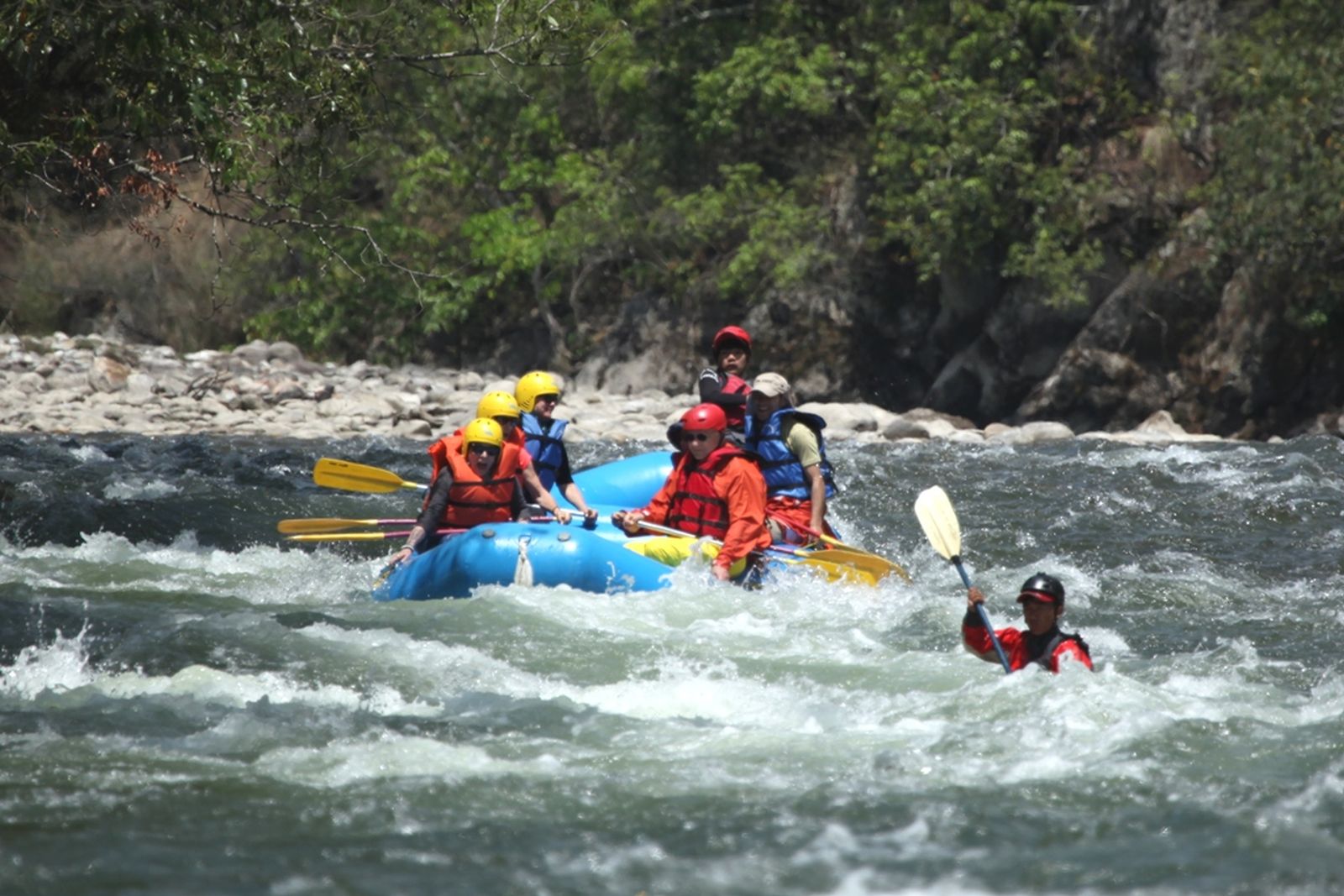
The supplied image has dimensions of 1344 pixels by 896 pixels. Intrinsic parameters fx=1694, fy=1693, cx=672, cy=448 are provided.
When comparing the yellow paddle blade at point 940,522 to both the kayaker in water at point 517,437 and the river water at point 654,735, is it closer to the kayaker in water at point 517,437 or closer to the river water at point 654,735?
the river water at point 654,735

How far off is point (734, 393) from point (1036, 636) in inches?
125

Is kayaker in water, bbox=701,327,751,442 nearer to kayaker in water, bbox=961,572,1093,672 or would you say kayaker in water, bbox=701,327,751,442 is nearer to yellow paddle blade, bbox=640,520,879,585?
yellow paddle blade, bbox=640,520,879,585

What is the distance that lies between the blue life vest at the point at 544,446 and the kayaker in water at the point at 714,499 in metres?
0.84

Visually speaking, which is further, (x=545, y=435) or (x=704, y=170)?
(x=704, y=170)

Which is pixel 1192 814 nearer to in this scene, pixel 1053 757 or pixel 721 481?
pixel 1053 757

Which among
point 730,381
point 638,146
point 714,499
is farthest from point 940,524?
point 638,146

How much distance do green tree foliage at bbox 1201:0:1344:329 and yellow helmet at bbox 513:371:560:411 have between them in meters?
10.5

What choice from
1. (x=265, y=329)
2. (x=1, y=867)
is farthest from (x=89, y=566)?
(x=265, y=329)

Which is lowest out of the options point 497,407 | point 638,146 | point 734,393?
point 497,407

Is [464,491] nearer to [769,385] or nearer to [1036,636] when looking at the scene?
[769,385]

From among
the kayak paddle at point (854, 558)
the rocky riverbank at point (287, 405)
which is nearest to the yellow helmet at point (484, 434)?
the kayak paddle at point (854, 558)

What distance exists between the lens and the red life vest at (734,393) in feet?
28.5

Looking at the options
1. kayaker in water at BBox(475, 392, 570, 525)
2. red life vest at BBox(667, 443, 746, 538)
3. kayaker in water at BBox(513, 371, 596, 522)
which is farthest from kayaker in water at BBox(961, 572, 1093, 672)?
kayaker in water at BBox(513, 371, 596, 522)

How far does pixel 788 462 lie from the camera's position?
8414 millimetres
